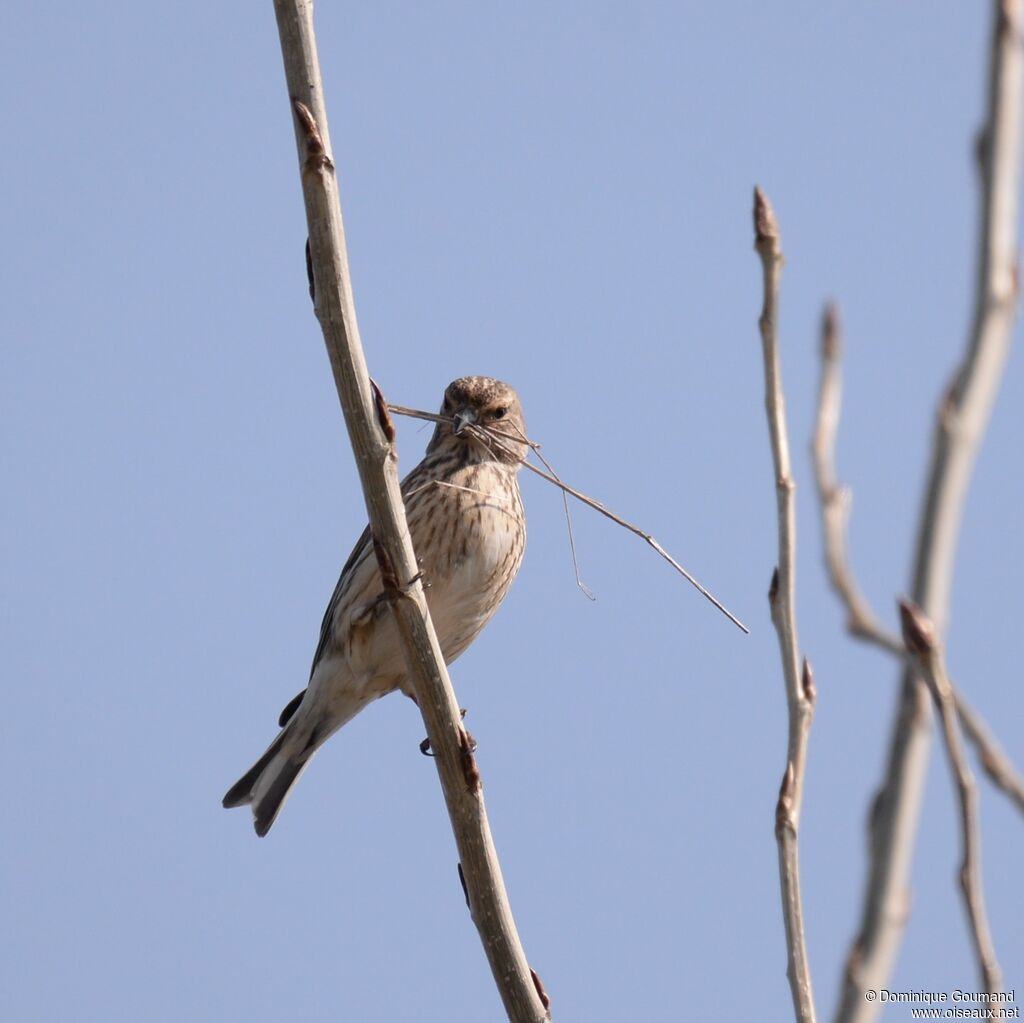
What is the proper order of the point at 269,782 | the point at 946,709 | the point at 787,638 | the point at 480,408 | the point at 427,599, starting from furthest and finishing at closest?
1. the point at 480,408
2. the point at 269,782
3. the point at 427,599
4. the point at 787,638
5. the point at 946,709

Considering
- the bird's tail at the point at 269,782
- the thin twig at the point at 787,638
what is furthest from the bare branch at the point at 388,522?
the bird's tail at the point at 269,782

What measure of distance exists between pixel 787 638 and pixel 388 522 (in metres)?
1.45

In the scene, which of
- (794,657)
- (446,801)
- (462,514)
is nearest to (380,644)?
(462,514)

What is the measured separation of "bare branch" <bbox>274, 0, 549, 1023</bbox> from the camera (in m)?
3.31

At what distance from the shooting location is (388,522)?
3648mm

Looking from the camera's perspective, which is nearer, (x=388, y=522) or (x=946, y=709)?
(x=946, y=709)

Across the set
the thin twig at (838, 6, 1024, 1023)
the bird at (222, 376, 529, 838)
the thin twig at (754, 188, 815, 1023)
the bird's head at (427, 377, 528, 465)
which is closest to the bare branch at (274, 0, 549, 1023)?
the thin twig at (754, 188, 815, 1023)

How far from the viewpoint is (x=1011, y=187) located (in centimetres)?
160

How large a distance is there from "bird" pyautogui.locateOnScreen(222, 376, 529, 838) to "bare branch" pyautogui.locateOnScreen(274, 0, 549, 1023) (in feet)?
7.20

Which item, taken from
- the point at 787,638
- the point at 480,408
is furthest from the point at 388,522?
the point at 480,408

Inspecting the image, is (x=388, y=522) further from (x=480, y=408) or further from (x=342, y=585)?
(x=480, y=408)

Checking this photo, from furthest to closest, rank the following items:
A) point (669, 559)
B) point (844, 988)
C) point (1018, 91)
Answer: point (669, 559), point (844, 988), point (1018, 91)

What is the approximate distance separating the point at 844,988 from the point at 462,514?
15.2ft

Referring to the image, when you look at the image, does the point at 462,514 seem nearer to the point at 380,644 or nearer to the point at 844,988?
the point at 380,644
